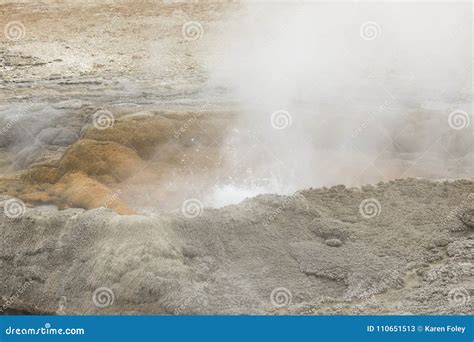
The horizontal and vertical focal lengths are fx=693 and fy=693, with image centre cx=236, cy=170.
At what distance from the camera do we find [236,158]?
7.09 m

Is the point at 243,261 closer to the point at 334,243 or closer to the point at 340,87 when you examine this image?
the point at 334,243

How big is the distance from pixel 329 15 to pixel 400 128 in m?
3.51

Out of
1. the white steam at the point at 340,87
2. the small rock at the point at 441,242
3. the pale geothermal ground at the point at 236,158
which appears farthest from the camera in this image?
the white steam at the point at 340,87

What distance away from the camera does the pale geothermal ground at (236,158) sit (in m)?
4.92

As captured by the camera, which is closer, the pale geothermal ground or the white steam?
the pale geothermal ground

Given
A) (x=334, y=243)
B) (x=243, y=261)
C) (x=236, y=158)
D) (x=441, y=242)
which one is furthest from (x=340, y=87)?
(x=243, y=261)

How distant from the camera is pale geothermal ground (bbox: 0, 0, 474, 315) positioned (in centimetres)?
492

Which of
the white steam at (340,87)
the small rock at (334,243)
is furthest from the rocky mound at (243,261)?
the white steam at (340,87)

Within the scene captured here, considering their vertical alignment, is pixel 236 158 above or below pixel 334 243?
above

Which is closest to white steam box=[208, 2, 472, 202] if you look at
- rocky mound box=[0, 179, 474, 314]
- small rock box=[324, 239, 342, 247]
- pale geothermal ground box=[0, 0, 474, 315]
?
pale geothermal ground box=[0, 0, 474, 315]

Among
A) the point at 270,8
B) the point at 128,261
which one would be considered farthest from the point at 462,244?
the point at 270,8

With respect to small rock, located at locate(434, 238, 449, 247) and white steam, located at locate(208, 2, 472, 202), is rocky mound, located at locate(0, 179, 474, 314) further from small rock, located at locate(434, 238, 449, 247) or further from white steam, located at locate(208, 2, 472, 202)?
white steam, located at locate(208, 2, 472, 202)

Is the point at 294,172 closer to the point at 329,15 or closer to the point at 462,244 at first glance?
the point at 462,244

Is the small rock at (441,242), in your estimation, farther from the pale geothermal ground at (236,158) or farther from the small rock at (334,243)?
the small rock at (334,243)
